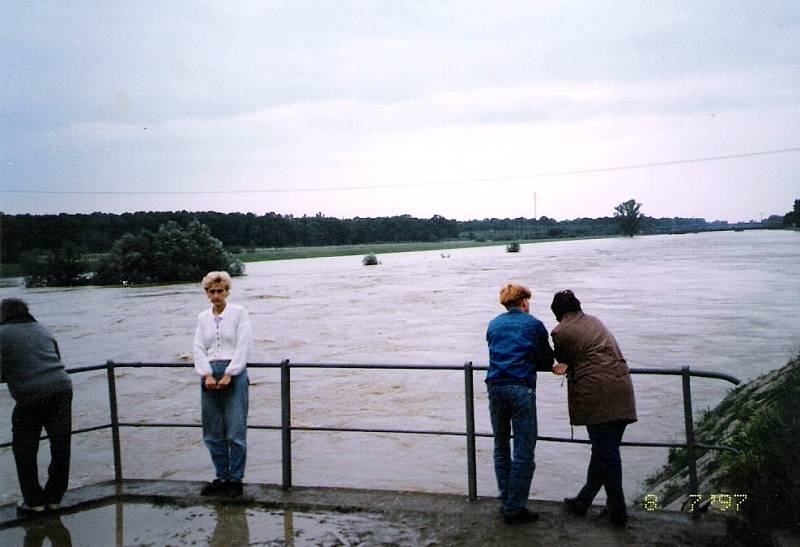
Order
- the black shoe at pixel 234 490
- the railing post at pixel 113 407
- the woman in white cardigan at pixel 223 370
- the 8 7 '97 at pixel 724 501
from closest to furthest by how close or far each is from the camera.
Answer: the 8 7 '97 at pixel 724 501, the woman in white cardigan at pixel 223 370, the black shoe at pixel 234 490, the railing post at pixel 113 407

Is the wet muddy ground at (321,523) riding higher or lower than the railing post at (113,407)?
lower

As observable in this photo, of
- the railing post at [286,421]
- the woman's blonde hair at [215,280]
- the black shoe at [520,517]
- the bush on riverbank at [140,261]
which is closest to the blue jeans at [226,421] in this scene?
the railing post at [286,421]

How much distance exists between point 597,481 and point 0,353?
4.24 meters

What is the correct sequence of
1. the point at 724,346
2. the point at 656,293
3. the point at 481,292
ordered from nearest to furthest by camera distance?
1. the point at 724,346
2. the point at 656,293
3. the point at 481,292

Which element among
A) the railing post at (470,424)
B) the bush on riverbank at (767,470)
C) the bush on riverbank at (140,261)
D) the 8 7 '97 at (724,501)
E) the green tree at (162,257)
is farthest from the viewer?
the bush on riverbank at (140,261)

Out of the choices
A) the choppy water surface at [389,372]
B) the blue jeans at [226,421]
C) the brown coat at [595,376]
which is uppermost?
the brown coat at [595,376]

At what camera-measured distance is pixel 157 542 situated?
16.1 feet

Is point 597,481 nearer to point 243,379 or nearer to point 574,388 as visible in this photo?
point 574,388

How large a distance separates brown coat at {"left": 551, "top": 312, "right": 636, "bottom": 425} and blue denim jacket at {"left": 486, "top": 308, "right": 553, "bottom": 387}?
13cm

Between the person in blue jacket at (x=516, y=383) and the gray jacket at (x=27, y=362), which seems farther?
the gray jacket at (x=27, y=362)

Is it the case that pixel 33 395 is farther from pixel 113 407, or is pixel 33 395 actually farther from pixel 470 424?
pixel 470 424

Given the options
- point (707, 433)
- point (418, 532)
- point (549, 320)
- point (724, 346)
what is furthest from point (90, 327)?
point (418, 532)

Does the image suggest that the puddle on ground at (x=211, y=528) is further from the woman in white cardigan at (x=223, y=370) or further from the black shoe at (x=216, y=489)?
the woman in white cardigan at (x=223, y=370)

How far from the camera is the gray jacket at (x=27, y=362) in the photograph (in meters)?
5.25
